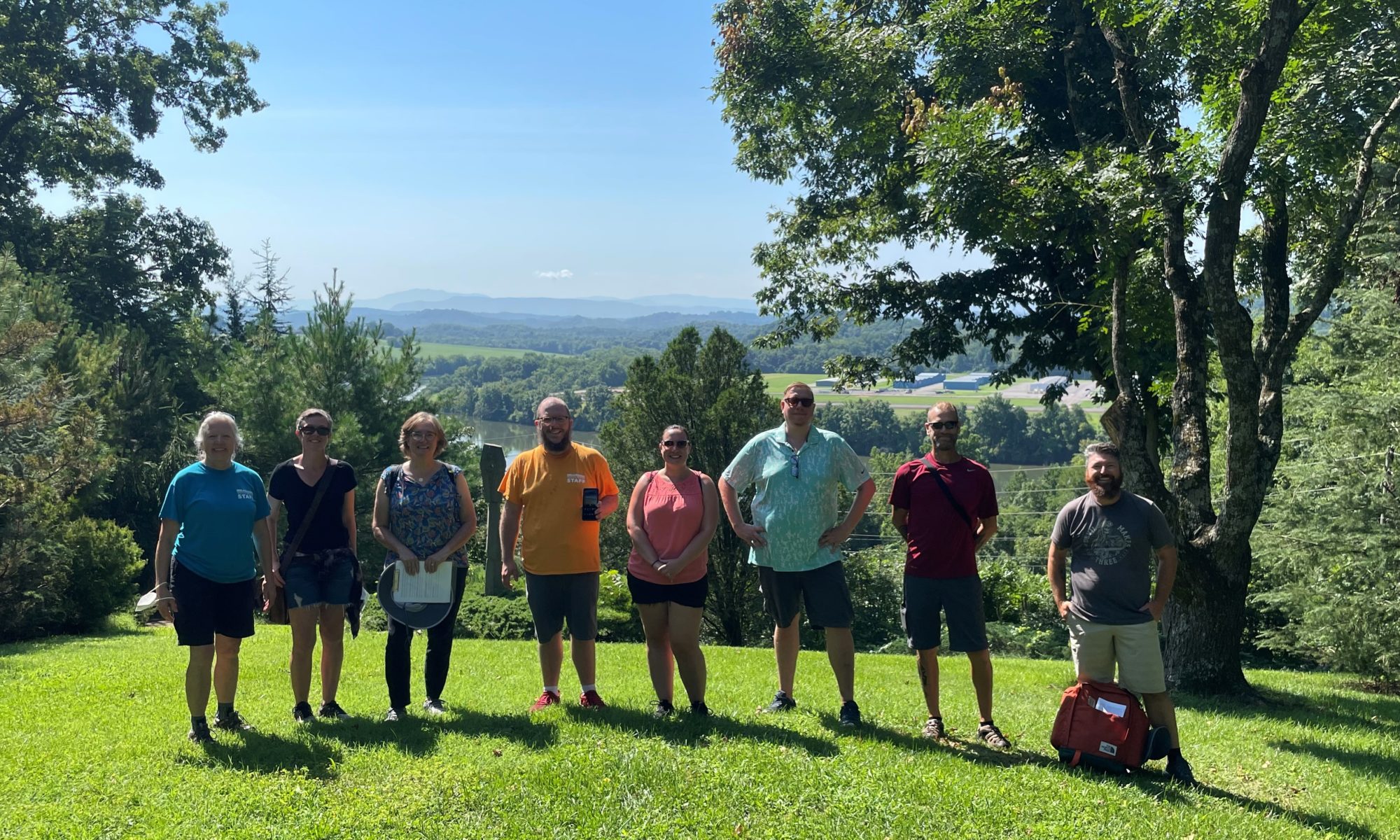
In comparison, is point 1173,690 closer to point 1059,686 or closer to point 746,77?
point 1059,686

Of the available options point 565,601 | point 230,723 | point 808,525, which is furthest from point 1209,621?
point 230,723

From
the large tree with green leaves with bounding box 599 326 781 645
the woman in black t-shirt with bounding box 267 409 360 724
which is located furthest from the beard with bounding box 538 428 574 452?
the large tree with green leaves with bounding box 599 326 781 645

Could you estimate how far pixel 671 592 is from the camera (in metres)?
5.41

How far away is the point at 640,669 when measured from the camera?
9.28m

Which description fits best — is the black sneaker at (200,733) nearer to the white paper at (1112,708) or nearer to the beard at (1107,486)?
the white paper at (1112,708)

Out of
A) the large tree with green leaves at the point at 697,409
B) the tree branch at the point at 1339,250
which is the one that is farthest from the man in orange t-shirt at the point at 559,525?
the large tree with green leaves at the point at 697,409

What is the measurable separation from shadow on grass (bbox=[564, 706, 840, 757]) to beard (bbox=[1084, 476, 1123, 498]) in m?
1.94

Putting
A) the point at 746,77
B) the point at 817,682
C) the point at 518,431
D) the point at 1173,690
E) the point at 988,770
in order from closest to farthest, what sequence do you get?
the point at 988,770
the point at 1173,690
the point at 817,682
the point at 746,77
the point at 518,431

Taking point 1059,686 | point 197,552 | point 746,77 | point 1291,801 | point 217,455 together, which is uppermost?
point 746,77

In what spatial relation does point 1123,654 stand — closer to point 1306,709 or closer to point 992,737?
point 992,737

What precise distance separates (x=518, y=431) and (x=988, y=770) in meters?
123

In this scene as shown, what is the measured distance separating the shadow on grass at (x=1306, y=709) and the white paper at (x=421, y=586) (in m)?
5.65

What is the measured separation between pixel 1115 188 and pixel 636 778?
727 centimetres

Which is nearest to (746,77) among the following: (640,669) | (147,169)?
(640,669)
